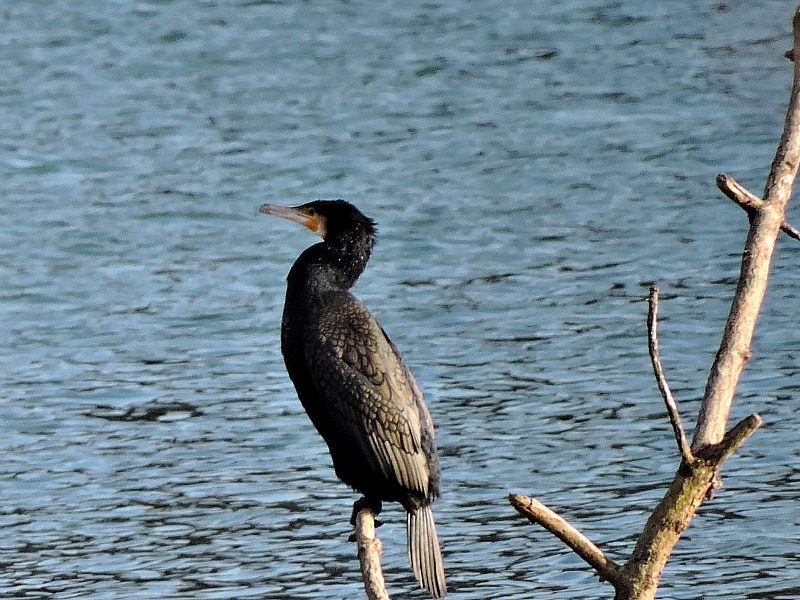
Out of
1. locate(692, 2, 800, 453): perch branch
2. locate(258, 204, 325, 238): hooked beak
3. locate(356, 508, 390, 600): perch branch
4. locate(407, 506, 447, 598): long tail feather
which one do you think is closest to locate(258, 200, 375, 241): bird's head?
locate(258, 204, 325, 238): hooked beak

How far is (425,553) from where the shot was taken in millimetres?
4512

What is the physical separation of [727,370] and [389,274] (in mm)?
7385

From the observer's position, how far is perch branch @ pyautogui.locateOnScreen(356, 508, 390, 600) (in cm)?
348

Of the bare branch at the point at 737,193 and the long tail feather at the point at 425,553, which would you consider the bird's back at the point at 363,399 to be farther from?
the bare branch at the point at 737,193

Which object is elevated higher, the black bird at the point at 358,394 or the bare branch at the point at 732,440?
the bare branch at the point at 732,440

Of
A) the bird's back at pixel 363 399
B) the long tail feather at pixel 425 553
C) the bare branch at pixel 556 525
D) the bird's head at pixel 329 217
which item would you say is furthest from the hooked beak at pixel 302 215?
the bare branch at pixel 556 525

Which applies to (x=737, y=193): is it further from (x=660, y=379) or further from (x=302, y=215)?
(x=302, y=215)

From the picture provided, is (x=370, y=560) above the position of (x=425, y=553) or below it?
above

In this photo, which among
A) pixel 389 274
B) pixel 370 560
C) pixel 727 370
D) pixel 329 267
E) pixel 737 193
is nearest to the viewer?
pixel 737 193

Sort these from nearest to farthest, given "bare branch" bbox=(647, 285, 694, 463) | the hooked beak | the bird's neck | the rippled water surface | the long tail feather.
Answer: "bare branch" bbox=(647, 285, 694, 463)
the long tail feather
the bird's neck
the hooked beak
the rippled water surface

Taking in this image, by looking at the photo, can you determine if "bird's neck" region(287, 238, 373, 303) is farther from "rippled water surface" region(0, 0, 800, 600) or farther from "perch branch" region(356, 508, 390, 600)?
Result: "rippled water surface" region(0, 0, 800, 600)

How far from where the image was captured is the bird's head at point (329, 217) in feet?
15.4

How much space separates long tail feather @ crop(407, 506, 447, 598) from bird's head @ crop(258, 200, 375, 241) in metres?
0.83

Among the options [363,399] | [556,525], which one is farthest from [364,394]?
[556,525]
